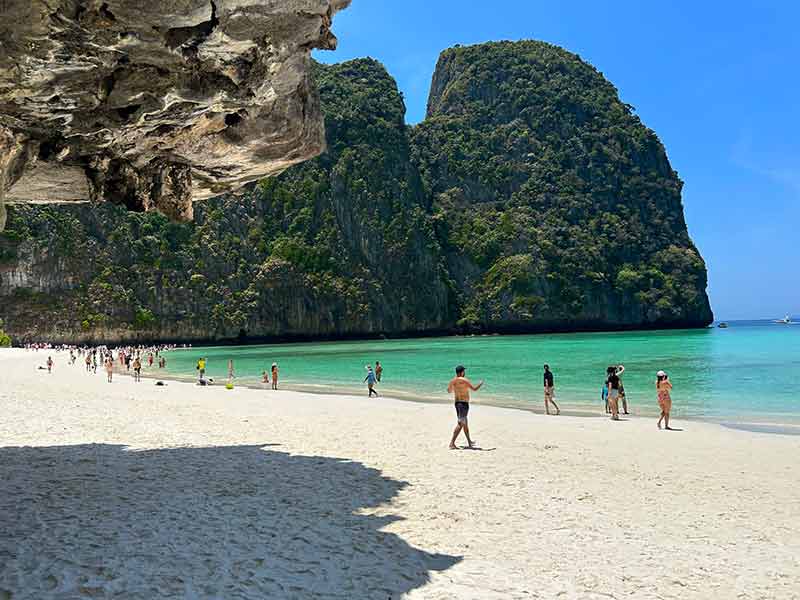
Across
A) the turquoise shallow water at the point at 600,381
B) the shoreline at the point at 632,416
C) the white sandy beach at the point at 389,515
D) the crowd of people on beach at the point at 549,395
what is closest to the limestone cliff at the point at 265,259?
the turquoise shallow water at the point at 600,381

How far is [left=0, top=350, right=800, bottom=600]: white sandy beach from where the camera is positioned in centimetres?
468

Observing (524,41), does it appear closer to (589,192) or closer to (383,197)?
(589,192)

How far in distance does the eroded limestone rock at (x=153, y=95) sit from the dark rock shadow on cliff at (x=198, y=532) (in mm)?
3256

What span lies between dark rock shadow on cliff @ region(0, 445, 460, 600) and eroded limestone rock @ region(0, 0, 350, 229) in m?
3.26

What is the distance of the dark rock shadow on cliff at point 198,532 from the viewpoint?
4.50 meters

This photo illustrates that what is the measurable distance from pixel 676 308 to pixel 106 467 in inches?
4526

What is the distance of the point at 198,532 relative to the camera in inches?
225

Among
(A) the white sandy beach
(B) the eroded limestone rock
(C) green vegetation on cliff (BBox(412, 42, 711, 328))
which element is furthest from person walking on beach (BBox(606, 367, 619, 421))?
(C) green vegetation on cliff (BBox(412, 42, 711, 328))

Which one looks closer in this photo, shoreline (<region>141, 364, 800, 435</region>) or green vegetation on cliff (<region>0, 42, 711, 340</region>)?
shoreline (<region>141, 364, 800, 435</region>)

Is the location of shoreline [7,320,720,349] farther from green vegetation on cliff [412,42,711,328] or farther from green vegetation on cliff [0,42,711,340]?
green vegetation on cliff [412,42,711,328]

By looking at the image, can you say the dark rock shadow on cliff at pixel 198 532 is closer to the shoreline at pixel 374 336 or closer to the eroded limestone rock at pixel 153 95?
the eroded limestone rock at pixel 153 95

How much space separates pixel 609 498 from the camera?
7422 mm

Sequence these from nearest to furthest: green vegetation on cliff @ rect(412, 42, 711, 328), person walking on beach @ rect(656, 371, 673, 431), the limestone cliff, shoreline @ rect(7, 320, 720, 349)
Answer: person walking on beach @ rect(656, 371, 673, 431), the limestone cliff, shoreline @ rect(7, 320, 720, 349), green vegetation on cliff @ rect(412, 42, 711, 328)

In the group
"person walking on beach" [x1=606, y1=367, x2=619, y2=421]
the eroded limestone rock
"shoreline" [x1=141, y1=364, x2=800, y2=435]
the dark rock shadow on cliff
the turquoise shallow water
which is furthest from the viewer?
the turquoise shallow water
